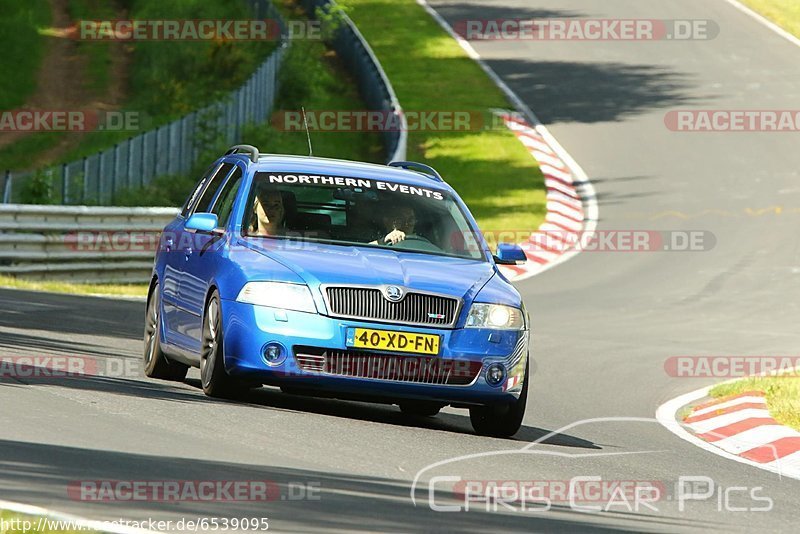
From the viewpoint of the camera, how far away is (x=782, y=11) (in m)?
51.6

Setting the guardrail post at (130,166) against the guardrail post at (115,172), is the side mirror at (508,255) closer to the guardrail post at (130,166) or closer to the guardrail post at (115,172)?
the guardrail post at (115,172)

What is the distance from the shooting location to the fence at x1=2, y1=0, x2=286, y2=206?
1043 inches

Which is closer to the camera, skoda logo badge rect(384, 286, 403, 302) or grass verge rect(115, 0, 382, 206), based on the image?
skoda logo badge rect(384, 286, 403, 302)

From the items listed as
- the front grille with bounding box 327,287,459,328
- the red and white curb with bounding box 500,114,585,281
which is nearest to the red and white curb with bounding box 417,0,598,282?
the red and white curb with bounding box 500,114,585,281

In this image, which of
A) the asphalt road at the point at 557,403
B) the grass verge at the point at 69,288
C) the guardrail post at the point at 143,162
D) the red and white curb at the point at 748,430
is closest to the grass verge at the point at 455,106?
the asphalt road at the point at 557,403

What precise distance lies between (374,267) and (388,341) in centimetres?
53

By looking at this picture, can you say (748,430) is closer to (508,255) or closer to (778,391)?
(778,391)

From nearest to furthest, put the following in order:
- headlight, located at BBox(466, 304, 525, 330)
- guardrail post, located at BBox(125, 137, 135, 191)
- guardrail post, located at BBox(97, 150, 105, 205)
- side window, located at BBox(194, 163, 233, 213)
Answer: headlight, located at BBox(466, 304, 525, 330), side window, located at BBox(194, 163, 233, 213), guardrail post, located at BBox(97, 150, 105, 205), guardrail post, located at BBox(125, 137, 135, 191)

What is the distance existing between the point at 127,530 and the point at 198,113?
1040 inches

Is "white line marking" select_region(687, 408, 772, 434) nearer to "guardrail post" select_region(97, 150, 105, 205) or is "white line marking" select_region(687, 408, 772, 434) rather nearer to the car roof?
the car roof

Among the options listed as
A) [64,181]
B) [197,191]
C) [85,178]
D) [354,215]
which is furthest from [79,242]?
[354,215]

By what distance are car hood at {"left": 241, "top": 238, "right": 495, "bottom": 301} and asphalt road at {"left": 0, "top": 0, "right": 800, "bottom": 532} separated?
2.89 ft

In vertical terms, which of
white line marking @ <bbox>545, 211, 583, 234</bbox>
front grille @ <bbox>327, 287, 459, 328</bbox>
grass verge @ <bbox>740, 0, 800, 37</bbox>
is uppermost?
front grille @ <bbox>327, 287, 459, 328</bbox>

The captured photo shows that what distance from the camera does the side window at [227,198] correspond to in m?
11.5
